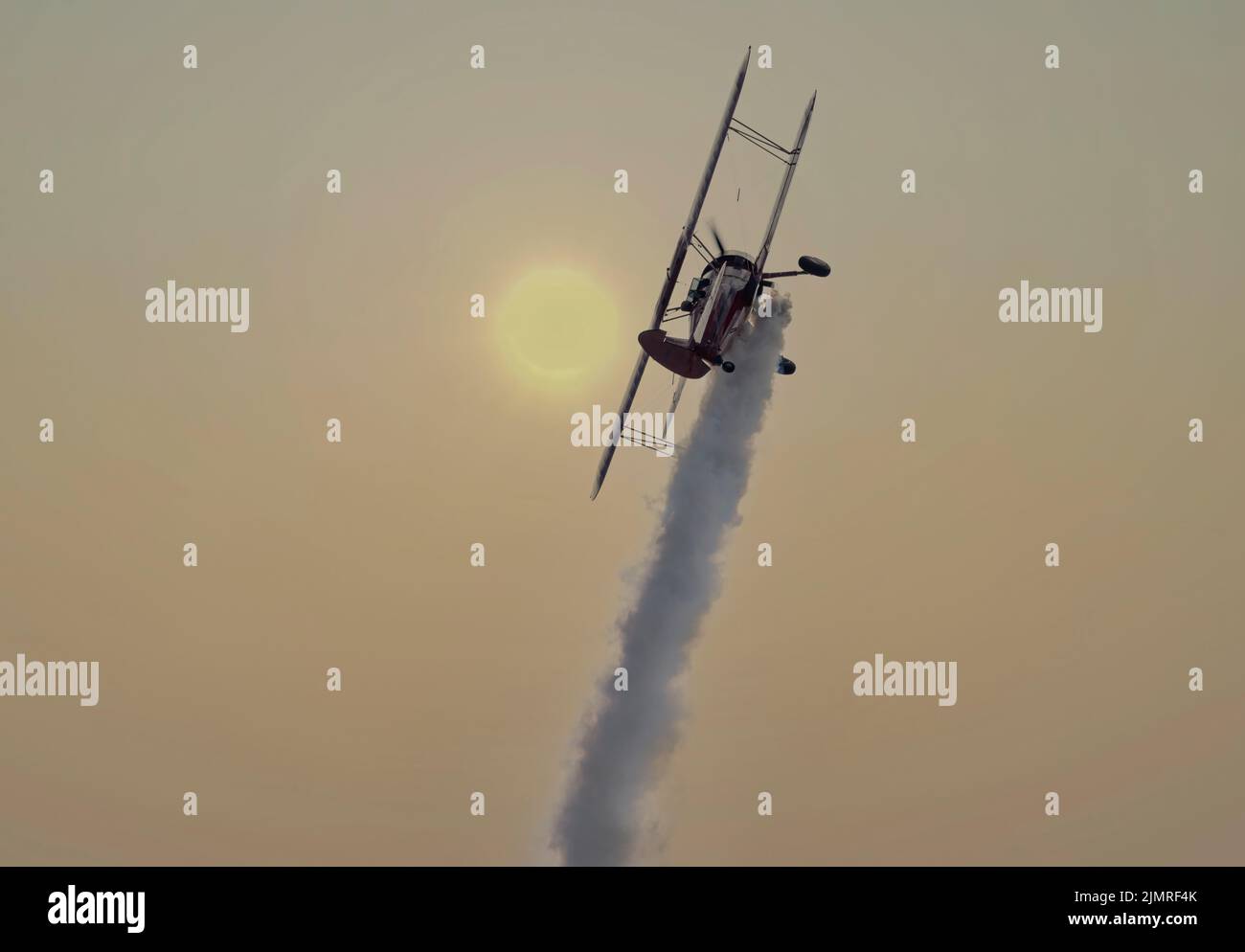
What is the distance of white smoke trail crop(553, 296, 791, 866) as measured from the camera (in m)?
119

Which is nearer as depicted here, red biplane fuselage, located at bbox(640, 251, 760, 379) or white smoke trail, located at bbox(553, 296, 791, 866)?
red biplane fuselage, located at bbox(640, 251, 760, 379)

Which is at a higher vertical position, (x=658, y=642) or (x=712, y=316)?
(x=712, y=316)

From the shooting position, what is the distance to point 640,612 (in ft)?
399

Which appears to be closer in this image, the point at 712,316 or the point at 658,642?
the point at 712,316

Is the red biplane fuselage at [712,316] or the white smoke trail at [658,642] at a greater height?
the red biplane fuselage at [712,316]

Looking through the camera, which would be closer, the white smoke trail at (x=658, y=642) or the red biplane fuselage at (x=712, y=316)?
the red biplane fuselage at (x=712, y=316)

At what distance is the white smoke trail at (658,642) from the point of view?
119m

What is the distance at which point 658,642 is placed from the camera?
399 ft

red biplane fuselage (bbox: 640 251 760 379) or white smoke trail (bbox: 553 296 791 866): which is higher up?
red biplane fuselage (bbox: 640 251 760 379)
